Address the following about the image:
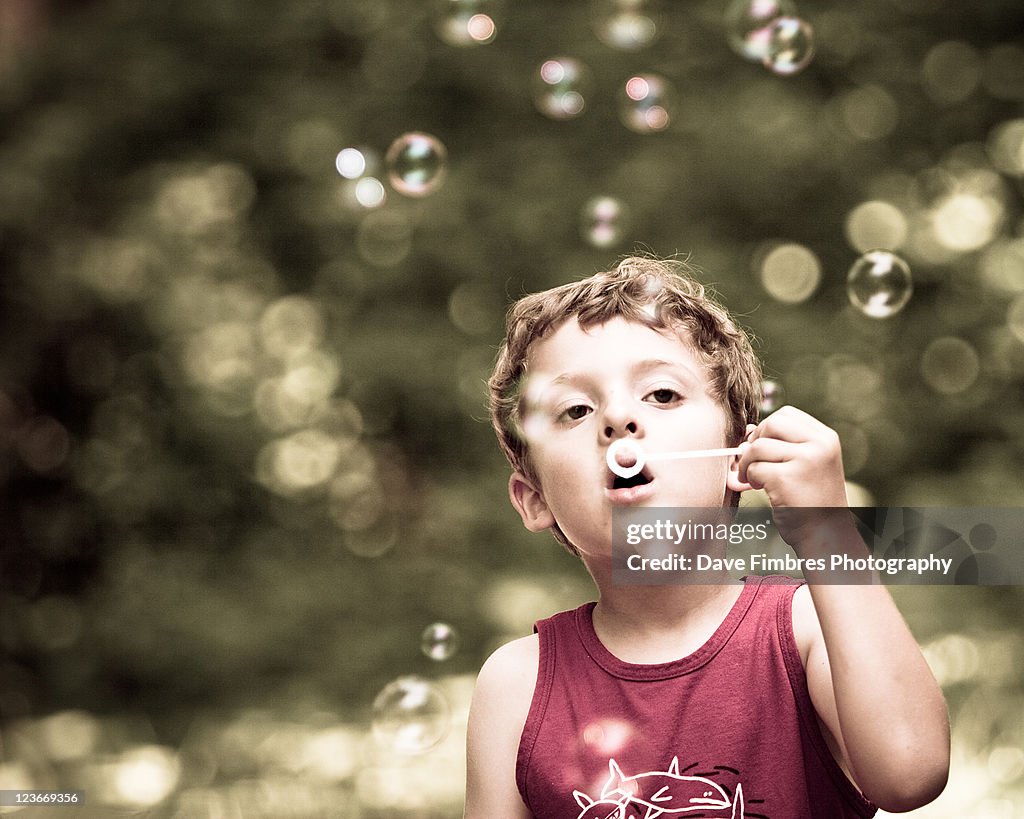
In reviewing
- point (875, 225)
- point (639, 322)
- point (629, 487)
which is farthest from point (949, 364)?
point (629, 487)

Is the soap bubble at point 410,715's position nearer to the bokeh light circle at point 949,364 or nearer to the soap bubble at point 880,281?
the soap bubble at point 880,281

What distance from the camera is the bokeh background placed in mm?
2609

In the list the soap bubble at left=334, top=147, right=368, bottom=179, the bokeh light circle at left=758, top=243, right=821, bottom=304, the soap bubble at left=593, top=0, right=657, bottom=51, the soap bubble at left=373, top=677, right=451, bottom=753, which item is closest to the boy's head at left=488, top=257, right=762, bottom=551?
the soap bubble at left=373, top=677, right=451, bottom=753

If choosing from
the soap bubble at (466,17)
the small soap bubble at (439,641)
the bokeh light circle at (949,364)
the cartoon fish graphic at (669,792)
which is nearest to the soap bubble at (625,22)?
the soap bubble at (466,17)

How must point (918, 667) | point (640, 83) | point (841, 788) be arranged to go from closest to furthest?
point (918, 667), point (841, 788), point (640, 83)

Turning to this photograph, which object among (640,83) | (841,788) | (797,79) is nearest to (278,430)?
(640,83)

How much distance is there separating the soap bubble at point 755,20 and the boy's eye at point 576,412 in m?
1.00

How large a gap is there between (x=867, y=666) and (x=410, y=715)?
0.83m

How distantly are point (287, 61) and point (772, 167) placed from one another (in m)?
1.18

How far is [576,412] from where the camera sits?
3.73ft

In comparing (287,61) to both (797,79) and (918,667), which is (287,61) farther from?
(918,667)

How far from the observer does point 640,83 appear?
7.87 feet

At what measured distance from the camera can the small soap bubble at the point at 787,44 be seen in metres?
1.90

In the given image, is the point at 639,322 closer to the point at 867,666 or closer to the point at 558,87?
the point at 867,666
